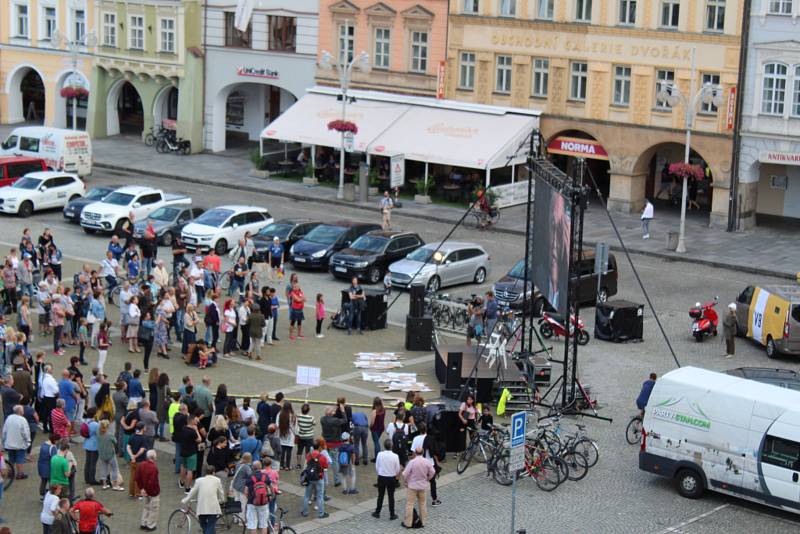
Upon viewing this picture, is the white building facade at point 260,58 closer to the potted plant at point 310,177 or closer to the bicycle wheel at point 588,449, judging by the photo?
the potted plant at point 310,177

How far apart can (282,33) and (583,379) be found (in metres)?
33.9

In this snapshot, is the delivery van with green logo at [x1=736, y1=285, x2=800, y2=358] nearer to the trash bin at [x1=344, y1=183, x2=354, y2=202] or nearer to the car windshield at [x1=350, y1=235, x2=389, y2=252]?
the car windshield at [x1=350, y1=235, x2=389, y2=252]

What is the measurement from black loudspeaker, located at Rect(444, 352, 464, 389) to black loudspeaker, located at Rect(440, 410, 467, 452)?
10.5ft

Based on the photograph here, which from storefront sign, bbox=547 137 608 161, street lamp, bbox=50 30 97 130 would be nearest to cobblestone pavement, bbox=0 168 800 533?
storefront sign, bbox=547 137 608 161

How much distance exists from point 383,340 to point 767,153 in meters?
19.7

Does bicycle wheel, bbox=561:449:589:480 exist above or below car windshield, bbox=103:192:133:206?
below

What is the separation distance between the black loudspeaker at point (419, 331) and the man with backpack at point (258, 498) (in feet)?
42.8

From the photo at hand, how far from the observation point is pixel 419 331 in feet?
118

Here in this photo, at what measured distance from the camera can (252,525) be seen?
75.7 feet

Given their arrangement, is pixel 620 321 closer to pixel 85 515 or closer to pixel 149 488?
pixel 149 488

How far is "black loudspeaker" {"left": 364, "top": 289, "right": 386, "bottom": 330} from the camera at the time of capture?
3759 centimetres

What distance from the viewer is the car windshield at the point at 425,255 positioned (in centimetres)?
4225

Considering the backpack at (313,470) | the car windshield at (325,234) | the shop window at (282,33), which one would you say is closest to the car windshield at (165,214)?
the car windshield at (325,234)

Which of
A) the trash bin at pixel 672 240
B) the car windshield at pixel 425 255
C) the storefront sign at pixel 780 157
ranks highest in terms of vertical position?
the storefront sign at pixel 780 157
